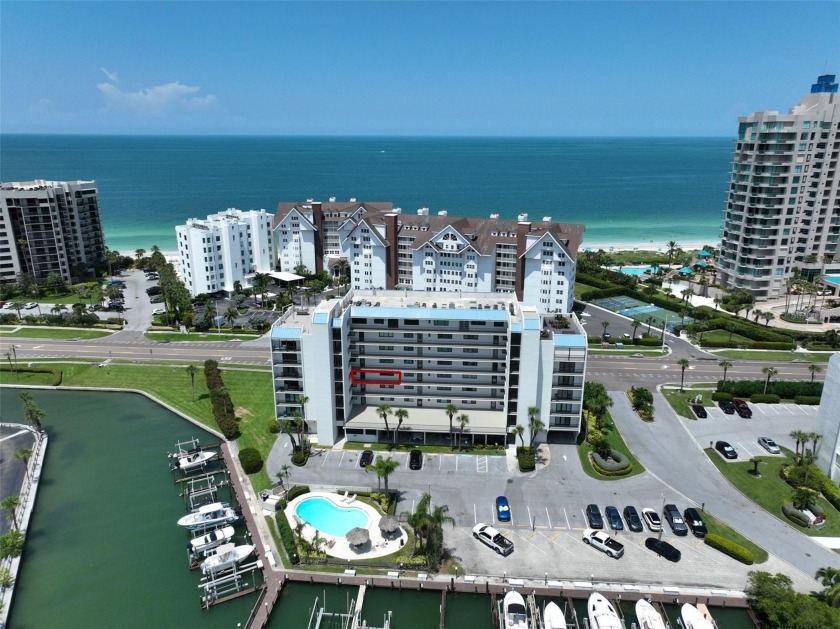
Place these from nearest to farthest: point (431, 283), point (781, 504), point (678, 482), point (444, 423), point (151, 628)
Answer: point (151, 628), point (781, 504), point (678, 482), point (444, 423), point (431, 283)

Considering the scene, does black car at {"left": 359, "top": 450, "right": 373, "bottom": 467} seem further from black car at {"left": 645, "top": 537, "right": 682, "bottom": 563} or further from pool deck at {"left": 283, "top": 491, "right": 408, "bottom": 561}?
black car at {"left": 645, "top": 537, "right": 682, "bottom": 563}

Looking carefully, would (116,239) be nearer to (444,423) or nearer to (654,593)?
(444,423)

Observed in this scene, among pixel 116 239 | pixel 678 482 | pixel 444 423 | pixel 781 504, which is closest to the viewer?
pixel 781 504

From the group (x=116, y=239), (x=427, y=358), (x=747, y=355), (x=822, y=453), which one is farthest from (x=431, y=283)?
(x=116, y=239)

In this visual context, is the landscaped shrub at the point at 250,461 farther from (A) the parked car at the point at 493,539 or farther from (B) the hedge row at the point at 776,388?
(B) the hedge row at the point at 776,388

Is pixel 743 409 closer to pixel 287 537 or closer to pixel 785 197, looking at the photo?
pixel 287 537

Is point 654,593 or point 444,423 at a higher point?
point 444,423
